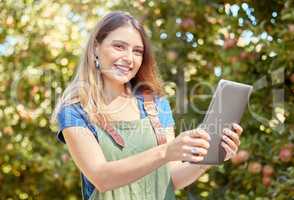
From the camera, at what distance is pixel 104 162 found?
1659mm

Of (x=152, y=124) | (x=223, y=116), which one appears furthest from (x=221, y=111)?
(x=152, y=124)

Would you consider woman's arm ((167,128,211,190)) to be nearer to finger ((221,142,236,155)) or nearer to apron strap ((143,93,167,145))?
apron strap ((143,93,167,145))

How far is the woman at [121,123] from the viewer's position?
164 cm

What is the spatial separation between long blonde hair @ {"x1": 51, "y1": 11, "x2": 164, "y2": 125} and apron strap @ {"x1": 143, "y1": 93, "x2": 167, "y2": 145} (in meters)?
0.04

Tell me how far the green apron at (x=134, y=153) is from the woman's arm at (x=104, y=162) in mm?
41

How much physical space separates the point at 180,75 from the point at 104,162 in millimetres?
2164

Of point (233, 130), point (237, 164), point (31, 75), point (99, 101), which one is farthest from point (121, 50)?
point (31, 75)

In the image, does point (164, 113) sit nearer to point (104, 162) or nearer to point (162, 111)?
point (162, 111)

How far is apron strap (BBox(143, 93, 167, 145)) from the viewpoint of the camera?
1.77 m

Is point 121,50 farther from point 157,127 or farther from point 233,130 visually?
point 233,130

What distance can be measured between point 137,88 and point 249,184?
1658 mm

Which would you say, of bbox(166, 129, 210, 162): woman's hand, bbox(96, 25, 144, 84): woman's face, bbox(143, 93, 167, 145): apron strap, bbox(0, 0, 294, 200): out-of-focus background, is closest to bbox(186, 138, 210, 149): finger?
bbox(166, 129, 210, 162): woman's hand

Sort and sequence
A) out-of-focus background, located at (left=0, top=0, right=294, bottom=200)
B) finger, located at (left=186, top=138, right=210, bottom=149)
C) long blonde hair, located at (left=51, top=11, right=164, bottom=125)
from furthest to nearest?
out-of-focus background, located at (left=0, top=0, right=294, bottom=200) → long blonde hair, located at (left=51, top=11, right=164, bottom=125) → finger, located at (left=186, top=138, right=210, bottom=149)

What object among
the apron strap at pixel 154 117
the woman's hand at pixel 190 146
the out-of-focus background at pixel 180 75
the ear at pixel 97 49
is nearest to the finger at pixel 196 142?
the woman's hand at pixel 190 146
